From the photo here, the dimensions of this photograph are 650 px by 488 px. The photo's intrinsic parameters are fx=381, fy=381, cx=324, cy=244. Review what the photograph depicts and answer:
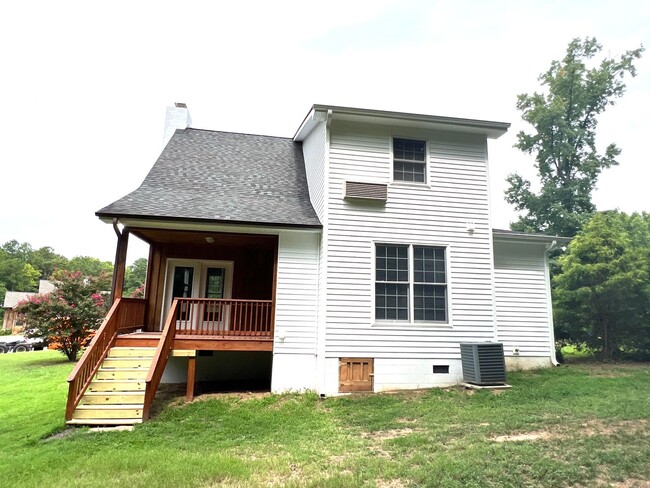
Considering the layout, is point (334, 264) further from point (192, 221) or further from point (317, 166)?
point (192, 221)

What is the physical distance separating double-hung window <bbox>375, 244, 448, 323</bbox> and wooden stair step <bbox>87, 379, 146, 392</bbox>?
182 inches

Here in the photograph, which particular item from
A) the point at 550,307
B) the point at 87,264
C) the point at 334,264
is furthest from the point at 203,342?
the point at 87,264

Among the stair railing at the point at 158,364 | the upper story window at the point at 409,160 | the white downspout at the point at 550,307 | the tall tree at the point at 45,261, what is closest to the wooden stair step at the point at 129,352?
the stair railing at the point at 158,364

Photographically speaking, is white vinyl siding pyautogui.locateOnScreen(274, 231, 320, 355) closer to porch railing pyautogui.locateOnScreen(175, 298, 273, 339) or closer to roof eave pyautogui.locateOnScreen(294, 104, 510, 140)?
porch railing pyautogui.locateOnScreen(175, 298, 273, 339)

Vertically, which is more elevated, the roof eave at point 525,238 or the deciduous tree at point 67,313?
the roof eave at point 525,238

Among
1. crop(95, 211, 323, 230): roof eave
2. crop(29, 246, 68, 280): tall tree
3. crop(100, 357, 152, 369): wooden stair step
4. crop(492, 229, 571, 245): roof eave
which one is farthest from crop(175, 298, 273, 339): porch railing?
crop(29, 246, 68, 280): tall tree

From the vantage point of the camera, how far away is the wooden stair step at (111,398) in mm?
6043

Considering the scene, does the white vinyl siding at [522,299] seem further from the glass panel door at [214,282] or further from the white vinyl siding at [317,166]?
the glass panel door at [214,282]

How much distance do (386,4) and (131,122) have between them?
15.0 m

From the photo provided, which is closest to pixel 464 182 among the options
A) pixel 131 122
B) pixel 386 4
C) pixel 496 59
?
pixel 386 4

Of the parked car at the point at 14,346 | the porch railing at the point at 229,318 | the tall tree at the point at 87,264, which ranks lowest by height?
the parked car at the point at 14,346

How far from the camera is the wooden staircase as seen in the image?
5.82 metres

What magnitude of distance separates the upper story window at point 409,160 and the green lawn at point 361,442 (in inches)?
183

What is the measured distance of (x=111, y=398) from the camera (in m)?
6.09
